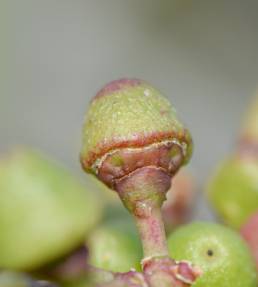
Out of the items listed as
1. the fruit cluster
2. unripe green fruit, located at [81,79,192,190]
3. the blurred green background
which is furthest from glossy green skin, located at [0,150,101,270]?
the blurred green background

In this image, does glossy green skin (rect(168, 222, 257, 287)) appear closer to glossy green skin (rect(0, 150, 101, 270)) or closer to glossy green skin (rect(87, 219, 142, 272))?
glossy green skin (rect(87, 219, 142, 272))

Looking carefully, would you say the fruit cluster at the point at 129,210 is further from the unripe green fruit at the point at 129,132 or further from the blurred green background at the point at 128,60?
the blurred green background at the point at 128,60

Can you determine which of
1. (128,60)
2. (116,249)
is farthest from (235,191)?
(128,60)

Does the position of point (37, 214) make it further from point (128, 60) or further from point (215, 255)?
Answer: point (128, 60)

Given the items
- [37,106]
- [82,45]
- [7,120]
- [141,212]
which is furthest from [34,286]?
[82,45]

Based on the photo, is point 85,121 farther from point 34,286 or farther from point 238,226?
point 238,226

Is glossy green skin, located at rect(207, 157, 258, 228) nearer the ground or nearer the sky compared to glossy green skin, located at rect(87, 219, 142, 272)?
nearer the sky
